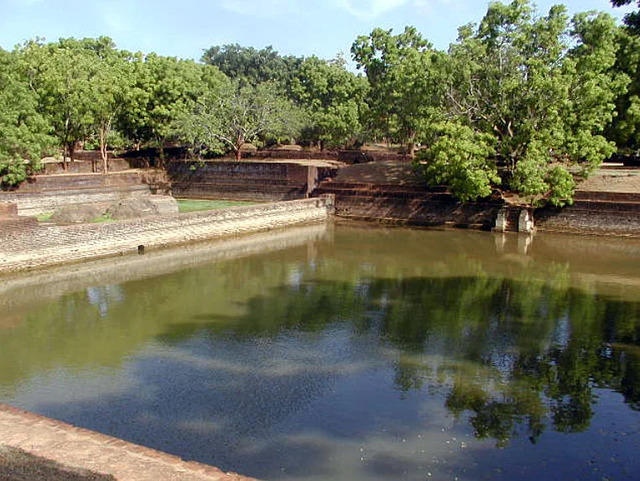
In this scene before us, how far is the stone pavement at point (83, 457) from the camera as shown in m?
5.25

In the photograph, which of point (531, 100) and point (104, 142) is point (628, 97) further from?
point (104, 142)

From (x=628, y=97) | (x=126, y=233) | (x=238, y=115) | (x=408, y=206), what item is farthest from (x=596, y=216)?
(x=238, y=115)

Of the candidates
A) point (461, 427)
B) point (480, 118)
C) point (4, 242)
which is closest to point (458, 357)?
point (461, 427)

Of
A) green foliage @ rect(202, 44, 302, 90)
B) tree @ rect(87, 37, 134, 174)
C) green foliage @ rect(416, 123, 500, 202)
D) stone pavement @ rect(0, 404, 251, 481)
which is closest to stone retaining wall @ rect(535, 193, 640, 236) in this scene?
green foliage @ rect(416, 123, 500, 202)

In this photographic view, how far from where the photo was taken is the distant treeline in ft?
71.1

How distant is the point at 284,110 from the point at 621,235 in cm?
1800

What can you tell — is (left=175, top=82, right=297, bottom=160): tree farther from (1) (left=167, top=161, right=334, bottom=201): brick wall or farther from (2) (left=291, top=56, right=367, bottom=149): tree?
(2) (left=291, top=56, right=367, bottom=149): tree

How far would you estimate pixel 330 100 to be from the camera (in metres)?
38.2

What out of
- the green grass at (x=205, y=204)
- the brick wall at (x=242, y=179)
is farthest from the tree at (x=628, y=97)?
the green grass at (x=205, y=204)

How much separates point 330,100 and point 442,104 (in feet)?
49.2

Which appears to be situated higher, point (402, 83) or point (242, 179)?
point (402, 83)

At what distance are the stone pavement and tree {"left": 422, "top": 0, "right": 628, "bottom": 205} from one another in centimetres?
1782

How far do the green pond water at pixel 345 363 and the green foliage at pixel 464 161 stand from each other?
539cm

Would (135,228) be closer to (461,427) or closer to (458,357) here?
(458,357)
